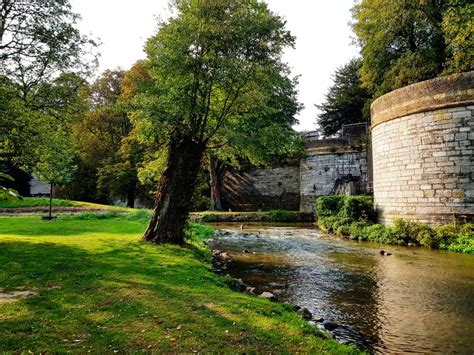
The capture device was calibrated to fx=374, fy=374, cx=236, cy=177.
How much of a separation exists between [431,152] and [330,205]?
6736 mm

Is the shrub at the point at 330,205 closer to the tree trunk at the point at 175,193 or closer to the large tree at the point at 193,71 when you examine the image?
the large tree at the point at 193,71

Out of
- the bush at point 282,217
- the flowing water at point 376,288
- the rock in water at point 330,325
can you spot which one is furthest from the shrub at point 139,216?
the rock in water at point 330,325

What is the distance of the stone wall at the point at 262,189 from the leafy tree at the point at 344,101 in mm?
6578

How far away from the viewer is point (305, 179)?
95.0 feet

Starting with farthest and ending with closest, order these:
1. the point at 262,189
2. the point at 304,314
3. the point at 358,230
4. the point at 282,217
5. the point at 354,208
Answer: the point at 262,189
the point at 282,217
the point at 354,208
the point at 358,230
the point at 304,314

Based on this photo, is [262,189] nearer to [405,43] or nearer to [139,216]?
[139,216]

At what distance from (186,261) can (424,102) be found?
10.9 metres

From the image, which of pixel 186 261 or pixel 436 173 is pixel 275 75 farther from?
pixel 436 173

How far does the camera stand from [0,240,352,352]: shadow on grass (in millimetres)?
3752

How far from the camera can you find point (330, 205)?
19.6 meters

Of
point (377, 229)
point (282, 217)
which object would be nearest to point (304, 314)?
point (377, 229)

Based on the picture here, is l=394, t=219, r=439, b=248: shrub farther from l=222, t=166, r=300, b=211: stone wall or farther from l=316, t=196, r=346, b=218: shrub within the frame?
l=222, t=166, r=300, b=211: stone wall

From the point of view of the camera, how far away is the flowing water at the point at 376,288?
16.8ft

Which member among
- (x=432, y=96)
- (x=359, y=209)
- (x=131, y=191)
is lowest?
(x=359, y=209)
